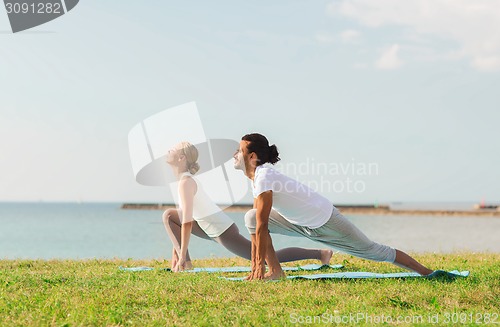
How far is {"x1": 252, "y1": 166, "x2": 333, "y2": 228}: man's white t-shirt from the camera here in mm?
6387

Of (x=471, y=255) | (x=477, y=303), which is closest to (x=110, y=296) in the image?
(x=477, y=303)

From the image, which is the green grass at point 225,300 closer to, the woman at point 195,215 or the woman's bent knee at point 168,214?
the woman at point 195,215

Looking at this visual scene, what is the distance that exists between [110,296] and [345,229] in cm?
246

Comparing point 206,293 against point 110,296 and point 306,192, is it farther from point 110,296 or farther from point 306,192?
point 306,192

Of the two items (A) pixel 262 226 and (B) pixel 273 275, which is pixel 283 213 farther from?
(B) pixel 273 275

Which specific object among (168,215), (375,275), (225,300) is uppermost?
(168,215)

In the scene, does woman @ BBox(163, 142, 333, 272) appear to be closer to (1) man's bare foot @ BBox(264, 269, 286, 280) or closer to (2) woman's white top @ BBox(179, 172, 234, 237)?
(2) woman's white top @ BBox(179, 172, 234, 237)

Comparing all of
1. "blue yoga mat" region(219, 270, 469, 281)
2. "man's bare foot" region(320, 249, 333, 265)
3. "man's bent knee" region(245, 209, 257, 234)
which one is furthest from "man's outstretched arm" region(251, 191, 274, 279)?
"man's bare foot" region(320, 249, 333, 265)

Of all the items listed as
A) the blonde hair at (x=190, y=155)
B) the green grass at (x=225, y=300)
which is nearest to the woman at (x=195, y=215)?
the blonde hair at (x=190, y=155)

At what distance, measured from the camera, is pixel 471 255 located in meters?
9.62

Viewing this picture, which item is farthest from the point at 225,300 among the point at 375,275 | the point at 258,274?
the point at 375,275

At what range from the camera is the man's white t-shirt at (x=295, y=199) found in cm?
639

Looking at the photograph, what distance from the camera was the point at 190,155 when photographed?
7.55m

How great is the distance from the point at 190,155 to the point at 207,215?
0.76 m
